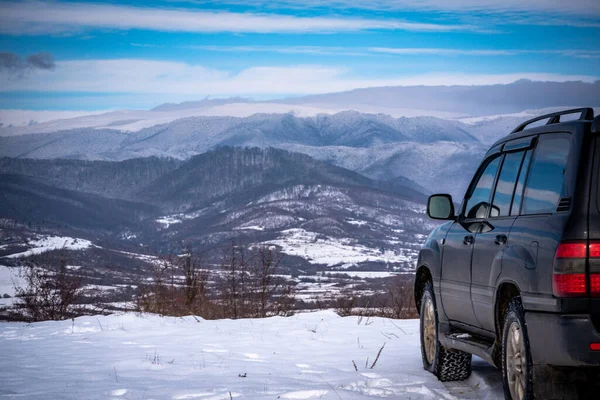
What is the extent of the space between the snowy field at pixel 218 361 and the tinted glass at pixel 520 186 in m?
1.76

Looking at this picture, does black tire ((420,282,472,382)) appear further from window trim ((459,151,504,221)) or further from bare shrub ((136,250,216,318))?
bare shrub ((136,250,216,318))

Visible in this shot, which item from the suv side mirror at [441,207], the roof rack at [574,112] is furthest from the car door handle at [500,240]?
the suv side mirror at [441,207]

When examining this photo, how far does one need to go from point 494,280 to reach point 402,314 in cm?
1160

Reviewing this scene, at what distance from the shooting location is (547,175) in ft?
15.9

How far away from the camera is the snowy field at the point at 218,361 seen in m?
6.32

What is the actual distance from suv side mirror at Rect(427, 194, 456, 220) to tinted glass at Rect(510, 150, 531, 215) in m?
1.42

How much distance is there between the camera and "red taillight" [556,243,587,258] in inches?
163

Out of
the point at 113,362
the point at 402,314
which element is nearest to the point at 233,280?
the point at 402,314

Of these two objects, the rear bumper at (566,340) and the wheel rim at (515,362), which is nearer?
the rear bumper at (566,340)

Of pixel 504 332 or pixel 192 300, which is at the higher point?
pixel 504 332

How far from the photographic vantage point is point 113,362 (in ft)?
26.5

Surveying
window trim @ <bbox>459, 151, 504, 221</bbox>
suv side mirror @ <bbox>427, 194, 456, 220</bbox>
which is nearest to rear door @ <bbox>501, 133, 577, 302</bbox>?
window trim @ <bbox>459, 151, 504, 221</bbox>

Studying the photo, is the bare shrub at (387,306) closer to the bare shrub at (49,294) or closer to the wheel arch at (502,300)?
the bare shrub at (49,294)

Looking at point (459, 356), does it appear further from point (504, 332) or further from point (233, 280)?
point (233, 280)
